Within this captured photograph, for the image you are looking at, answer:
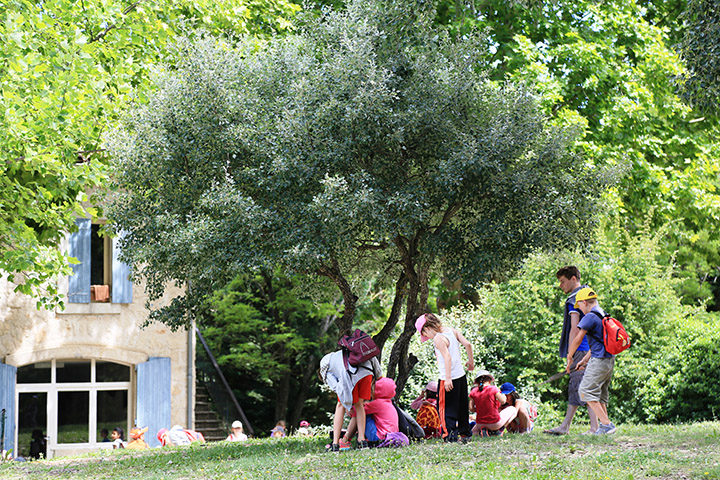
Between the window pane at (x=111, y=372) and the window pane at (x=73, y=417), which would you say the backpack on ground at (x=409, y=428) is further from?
the window pane at (x=73, y=417)

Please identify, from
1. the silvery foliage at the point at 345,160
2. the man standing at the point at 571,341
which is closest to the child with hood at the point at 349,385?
the silvery foliage at the point at 345,160

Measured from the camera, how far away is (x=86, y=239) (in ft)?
60.6

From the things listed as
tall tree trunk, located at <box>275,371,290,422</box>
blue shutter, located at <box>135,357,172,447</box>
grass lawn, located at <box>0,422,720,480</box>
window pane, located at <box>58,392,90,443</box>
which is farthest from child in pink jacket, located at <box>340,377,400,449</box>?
tall tree trunk, located at <box>275,371,290,422</box>

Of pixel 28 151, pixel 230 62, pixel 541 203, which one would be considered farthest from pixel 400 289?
pixel 28 151

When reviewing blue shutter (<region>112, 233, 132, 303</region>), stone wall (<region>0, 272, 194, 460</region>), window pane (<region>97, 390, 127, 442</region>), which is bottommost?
window pane (<region>97, 390, 127, 442</region>)

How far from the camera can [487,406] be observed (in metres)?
10.3

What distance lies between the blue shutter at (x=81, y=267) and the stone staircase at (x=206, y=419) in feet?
13.3

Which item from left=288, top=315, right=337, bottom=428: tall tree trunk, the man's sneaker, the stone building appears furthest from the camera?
left=288, top=315, right=337, bottom=428: tall tree trunk

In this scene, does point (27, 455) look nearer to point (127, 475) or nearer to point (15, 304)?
point (15, 304)

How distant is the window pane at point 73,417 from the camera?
1831cm

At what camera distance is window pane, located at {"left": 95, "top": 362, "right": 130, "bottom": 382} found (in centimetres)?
1878

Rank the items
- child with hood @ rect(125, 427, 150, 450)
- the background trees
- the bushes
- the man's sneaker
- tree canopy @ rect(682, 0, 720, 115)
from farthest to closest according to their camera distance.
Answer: the background trees → child with hood @ rect(125, 427, 150, 450) → the bushes → tree canopy @ rect(682, 0, 720, 115) → the man's sneaker

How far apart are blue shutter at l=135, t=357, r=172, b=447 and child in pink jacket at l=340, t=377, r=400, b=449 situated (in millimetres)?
9615

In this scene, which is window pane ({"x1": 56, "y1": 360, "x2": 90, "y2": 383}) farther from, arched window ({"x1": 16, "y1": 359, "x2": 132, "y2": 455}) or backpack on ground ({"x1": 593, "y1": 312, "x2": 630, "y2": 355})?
backpack on ground ({"x1": 593, "y1": 312, "x2": 630, "y2": 355})
